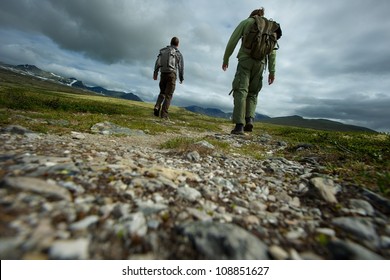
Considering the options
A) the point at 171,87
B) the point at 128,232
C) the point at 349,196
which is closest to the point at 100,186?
the point at 128,232

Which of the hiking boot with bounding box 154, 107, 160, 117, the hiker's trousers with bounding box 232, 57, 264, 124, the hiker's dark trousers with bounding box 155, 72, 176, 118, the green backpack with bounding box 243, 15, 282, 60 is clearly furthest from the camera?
the hiking boot with bounding box 154, 107, 160, 117

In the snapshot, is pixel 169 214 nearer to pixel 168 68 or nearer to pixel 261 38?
pixel 261 38

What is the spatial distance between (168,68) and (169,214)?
46.9ft

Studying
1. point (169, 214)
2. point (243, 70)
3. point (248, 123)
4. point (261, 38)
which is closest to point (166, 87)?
point (248, 123)

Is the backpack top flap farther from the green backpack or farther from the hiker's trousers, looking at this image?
the green backpack

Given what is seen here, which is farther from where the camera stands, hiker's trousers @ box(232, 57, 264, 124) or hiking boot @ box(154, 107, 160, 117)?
hiking boot @ box(154, 107, 160, 117)

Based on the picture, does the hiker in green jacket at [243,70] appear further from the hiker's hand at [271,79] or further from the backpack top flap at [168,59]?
the backpack top flap at [168,59]

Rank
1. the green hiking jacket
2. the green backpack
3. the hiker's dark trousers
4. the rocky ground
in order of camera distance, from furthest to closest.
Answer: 1. the hiker's dark trousers
2. the green hiking jacket
3. the green backpack
4. the rocky ground

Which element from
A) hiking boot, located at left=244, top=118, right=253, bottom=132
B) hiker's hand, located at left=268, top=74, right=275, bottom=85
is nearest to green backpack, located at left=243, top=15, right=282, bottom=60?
hiker's hand, located at left=268, top=74, right=275, bottom=85

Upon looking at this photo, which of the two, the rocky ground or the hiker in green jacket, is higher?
the hiker in green jacket

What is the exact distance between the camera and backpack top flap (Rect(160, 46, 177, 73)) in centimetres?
1541

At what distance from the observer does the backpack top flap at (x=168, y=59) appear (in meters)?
15.4

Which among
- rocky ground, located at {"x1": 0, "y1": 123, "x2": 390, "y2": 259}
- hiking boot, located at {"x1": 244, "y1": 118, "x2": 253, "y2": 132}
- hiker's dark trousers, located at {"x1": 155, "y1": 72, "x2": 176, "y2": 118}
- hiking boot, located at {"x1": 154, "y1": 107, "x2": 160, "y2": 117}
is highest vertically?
hiker's dark trousers, located at {"x1": 155, "y1": 72, "x2": 176, "y2": 118}

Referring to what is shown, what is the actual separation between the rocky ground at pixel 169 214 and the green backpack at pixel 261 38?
6805 millimetres
